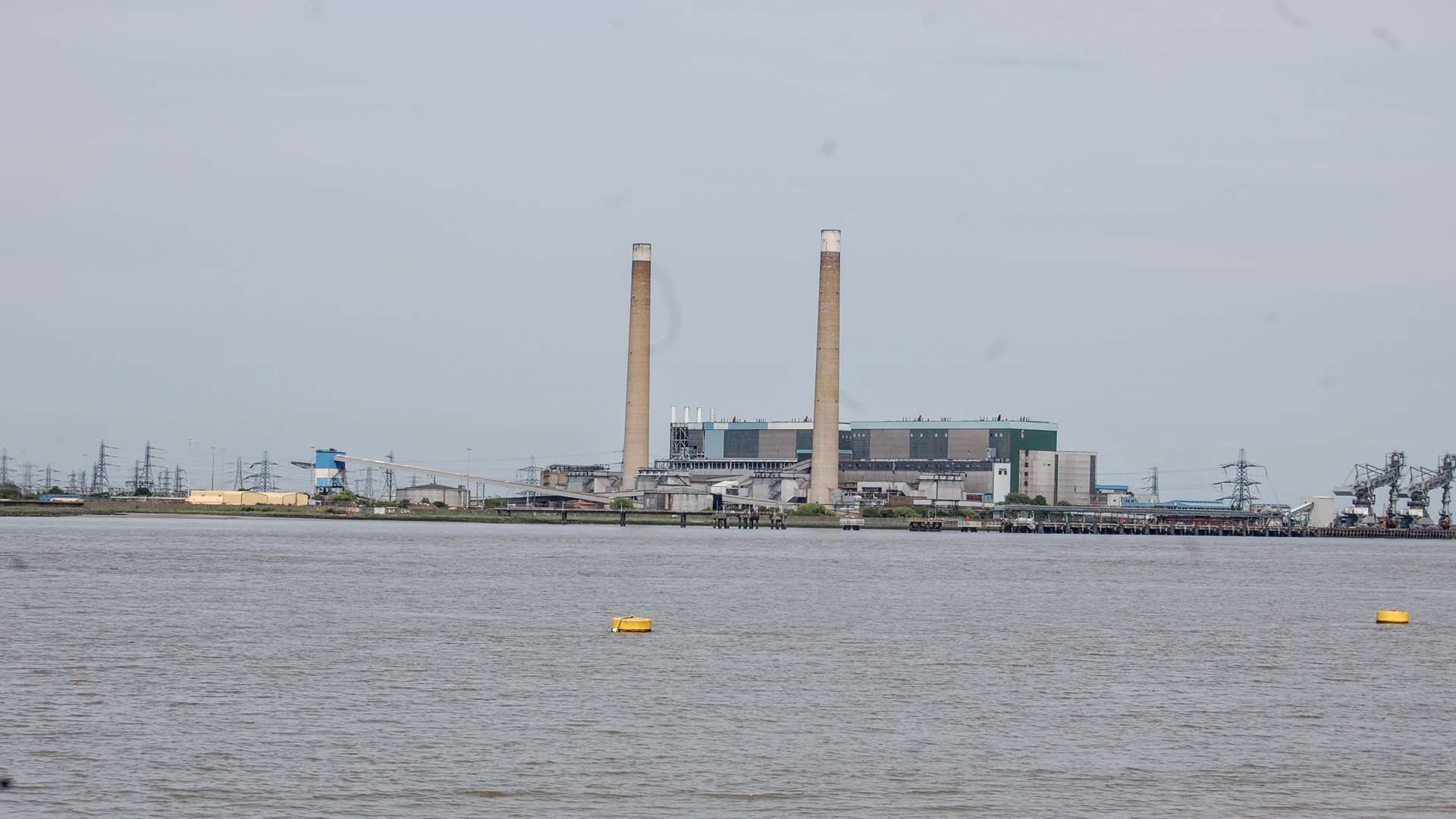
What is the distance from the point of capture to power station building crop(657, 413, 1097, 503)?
190 m

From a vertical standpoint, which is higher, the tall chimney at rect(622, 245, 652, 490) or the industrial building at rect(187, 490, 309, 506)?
the tall chimney at rect(622, 245, 652, 490)

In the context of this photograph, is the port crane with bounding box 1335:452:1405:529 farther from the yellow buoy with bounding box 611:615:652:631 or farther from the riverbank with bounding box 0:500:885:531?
the yellow buoy with bounding box 611:615:652:631

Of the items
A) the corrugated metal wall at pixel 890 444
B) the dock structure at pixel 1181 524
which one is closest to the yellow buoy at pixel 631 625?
the dock structure at pixel 1181 524

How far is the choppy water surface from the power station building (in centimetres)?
12160

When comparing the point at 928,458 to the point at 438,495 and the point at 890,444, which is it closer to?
the point at 890,444

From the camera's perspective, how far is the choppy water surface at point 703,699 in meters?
23.1

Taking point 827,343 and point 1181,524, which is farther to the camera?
point 1181,524

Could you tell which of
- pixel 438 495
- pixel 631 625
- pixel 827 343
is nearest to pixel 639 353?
pixel 827 343

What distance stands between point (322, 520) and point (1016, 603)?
120 metres

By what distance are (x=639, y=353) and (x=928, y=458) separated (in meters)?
48.0

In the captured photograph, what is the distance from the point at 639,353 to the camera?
160m

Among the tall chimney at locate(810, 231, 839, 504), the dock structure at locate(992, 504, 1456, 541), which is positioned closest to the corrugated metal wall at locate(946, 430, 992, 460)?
the dock structure at locate(992, 504, 1456, 541)

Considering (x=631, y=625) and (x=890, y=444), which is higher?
(x=890, y=444)

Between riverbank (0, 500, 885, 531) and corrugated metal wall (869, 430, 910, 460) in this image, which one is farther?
corrugated metal wall (869, 430, 910, 460)
